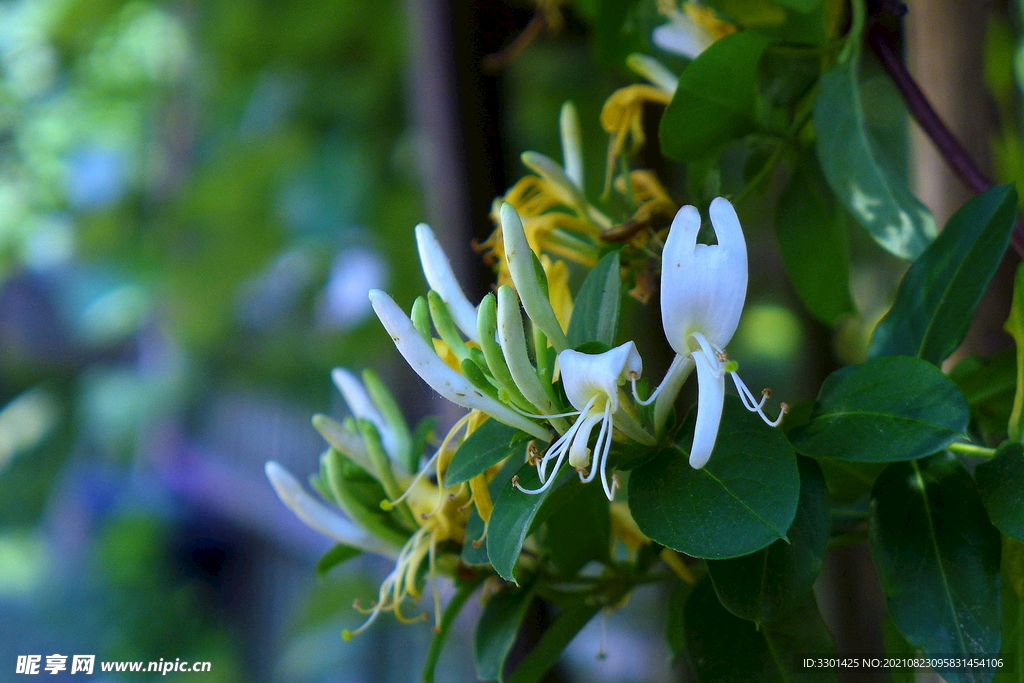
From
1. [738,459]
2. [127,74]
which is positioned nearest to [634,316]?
[738,459]

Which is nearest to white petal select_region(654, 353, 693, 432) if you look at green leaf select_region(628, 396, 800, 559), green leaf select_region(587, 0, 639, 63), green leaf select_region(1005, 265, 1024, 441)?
green leaf select_region(628, 396, 800, 559)

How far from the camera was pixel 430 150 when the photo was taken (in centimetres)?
61

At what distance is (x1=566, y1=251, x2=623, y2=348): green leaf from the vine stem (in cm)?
17

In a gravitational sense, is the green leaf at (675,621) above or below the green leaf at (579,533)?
below

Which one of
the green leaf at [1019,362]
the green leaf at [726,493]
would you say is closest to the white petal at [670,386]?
the green leaf at [726,493]

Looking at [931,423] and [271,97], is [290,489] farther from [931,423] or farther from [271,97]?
[271,97]

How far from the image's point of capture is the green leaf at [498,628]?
11.7 inches

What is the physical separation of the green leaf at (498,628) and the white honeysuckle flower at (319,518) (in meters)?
0.05

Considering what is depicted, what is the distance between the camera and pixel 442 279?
0.27 m

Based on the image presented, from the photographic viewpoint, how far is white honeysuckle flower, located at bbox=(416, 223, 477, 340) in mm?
266

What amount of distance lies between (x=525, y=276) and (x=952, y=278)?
0.49 ft

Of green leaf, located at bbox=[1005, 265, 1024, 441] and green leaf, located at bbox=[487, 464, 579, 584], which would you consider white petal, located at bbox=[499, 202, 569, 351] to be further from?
green leaf, located at bbox=[1005, 265, 1024, 441]

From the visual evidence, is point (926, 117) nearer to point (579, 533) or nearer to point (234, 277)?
point (579, 533)

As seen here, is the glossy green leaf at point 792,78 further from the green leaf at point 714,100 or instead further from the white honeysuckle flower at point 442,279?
the white honeysuckle flower at point 442,279
